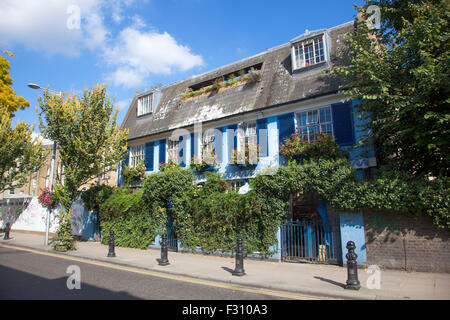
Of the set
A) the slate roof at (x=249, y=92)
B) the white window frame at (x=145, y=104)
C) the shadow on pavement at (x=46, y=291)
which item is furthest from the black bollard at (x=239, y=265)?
the white window frame at (x=145, y=104)

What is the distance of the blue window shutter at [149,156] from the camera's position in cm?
1791

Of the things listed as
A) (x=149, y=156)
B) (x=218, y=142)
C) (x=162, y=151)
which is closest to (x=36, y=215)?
(x=149, y=156)

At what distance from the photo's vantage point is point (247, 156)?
13.5 metres

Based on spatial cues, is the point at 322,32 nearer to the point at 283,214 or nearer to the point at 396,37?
the point at 396,37

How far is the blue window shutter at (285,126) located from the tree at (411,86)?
133 inches

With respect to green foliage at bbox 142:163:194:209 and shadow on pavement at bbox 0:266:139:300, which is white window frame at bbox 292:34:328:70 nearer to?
green foliage at bbox 142:163:194:209

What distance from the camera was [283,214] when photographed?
10.9 m

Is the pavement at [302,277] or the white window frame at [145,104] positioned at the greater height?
the white window frame at [145,104]

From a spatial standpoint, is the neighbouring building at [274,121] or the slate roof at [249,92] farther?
the slate roof at [249,92]

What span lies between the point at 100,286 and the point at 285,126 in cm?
957

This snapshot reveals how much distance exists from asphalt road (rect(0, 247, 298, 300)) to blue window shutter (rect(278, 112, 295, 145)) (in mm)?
7710

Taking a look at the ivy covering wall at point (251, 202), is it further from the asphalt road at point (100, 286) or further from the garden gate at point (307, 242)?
the asphalt road at point (100, 286)

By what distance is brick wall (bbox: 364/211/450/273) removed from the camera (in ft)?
26.9
